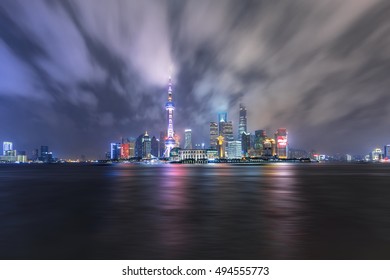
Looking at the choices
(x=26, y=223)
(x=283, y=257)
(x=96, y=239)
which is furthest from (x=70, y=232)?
(x=283, y=257)

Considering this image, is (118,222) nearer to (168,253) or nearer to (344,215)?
(168,253)

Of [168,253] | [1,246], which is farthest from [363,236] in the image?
[1,246]

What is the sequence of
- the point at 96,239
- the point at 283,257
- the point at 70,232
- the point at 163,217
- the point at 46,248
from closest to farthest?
the point at 283,257, the point at 46,248, the point at 96,239, the point at 70,232, the point at 163,217

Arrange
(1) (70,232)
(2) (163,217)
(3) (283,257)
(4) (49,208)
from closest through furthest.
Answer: (3) (283,257) → (1) (70,232) → (2) (163,217) → (4) (49,208)

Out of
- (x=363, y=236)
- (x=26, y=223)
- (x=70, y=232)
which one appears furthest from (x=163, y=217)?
(x=363, y=236)
